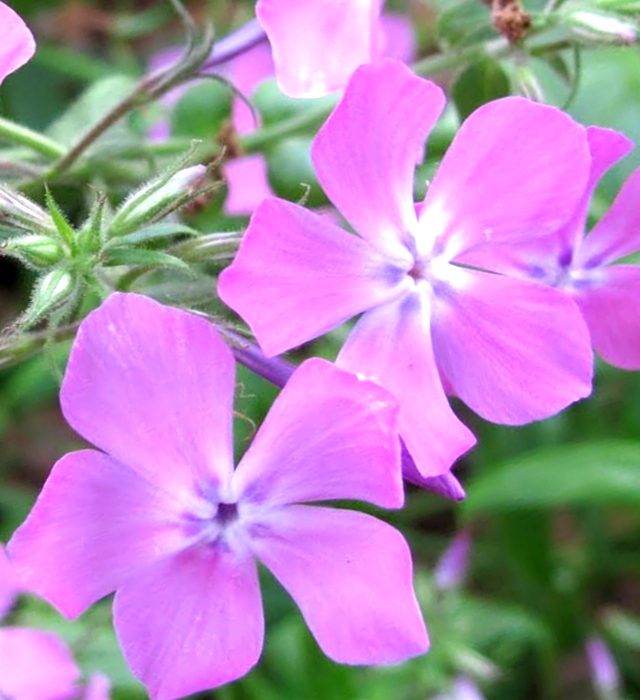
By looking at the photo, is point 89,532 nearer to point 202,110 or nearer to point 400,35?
point 202,110

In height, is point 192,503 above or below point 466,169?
below

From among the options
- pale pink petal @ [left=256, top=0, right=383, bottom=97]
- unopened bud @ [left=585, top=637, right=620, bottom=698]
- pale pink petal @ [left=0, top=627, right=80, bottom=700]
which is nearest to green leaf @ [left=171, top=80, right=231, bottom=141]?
pale pink petal @ [left=256, top=0, right=383, bottom=97]

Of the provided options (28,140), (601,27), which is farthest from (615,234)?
(28,140)

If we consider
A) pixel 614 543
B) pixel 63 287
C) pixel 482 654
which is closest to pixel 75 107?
pixel 63 287

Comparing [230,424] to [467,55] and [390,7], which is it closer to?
[467,55]

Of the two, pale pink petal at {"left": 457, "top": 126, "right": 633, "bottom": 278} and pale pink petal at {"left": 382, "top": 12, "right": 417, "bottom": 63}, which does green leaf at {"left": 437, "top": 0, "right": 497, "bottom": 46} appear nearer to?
pale pink petal at {"left": 457, "top": 126, "right": 633, "bottom": 278}
